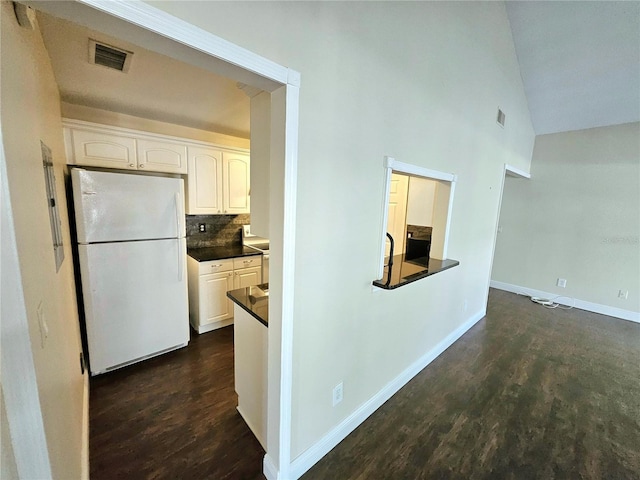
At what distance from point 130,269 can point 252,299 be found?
52.0 inches

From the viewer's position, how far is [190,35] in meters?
0.87

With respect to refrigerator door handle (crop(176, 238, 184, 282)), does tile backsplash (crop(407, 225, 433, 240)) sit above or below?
above

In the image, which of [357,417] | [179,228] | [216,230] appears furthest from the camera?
[216,230]

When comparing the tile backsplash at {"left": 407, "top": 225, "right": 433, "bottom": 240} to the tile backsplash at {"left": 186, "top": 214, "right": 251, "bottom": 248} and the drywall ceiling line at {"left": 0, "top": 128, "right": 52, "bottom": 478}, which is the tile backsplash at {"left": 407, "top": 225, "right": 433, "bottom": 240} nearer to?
the tile backsplash at {"left": 186, "top": 214, "right": 251, "bottom": 248}

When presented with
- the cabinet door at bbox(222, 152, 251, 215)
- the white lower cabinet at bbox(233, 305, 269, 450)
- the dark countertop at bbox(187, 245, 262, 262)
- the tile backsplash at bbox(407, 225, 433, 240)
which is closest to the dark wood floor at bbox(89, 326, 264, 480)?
the white lower cabinet at bbox(233, 305, 269, 450)

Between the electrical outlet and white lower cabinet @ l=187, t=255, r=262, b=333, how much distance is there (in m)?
1.88

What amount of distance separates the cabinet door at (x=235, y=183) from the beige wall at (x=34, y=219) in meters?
1.92

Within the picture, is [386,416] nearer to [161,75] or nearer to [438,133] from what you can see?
[438,133]

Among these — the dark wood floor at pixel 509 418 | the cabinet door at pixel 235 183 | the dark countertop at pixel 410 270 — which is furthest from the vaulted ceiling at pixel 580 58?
the cabinet door at pixel 235 183

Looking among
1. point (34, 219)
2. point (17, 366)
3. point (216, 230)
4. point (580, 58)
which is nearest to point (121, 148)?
point (216, 230)

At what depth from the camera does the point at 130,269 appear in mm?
2307

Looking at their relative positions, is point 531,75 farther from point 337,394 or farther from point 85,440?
point 85,440

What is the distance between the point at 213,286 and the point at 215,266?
234mm

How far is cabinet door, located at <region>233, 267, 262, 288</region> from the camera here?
317 centimetres
